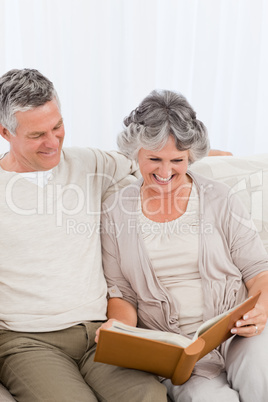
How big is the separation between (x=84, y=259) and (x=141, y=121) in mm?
498

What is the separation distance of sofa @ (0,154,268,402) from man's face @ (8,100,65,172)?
616 mm

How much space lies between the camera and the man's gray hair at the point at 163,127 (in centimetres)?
166

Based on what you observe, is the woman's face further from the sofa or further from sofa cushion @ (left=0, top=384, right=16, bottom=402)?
sofa cushion @ (left=0, top=384, right=16, bottom=402)

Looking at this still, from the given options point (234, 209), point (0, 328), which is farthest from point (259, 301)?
point (0, 328)

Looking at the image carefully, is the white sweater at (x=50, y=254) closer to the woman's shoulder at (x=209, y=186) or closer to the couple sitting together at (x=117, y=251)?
the couple sitting together at (x=117, y=251)

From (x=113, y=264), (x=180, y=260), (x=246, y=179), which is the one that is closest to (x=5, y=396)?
(x=113, y=264)

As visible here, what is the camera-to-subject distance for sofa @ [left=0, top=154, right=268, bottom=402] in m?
2.03

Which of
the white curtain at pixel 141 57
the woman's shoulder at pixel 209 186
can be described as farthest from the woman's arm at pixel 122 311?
the white curtain at pixel 141 57

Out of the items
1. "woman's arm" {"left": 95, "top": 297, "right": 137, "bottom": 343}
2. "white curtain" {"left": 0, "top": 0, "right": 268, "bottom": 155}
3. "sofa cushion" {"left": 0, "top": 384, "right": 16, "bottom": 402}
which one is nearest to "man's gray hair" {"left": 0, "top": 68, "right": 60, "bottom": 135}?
"woman's arm" {"left": 95, "top": 297, "right": 137, "bottom": 343}

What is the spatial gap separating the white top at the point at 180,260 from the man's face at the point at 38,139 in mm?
389

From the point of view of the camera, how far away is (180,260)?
1768 millimetres

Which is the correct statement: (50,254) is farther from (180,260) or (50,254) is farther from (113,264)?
(180,260)

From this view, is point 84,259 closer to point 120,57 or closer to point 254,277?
point 254,277

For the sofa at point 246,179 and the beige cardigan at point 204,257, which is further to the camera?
the sofa at point 246,179
